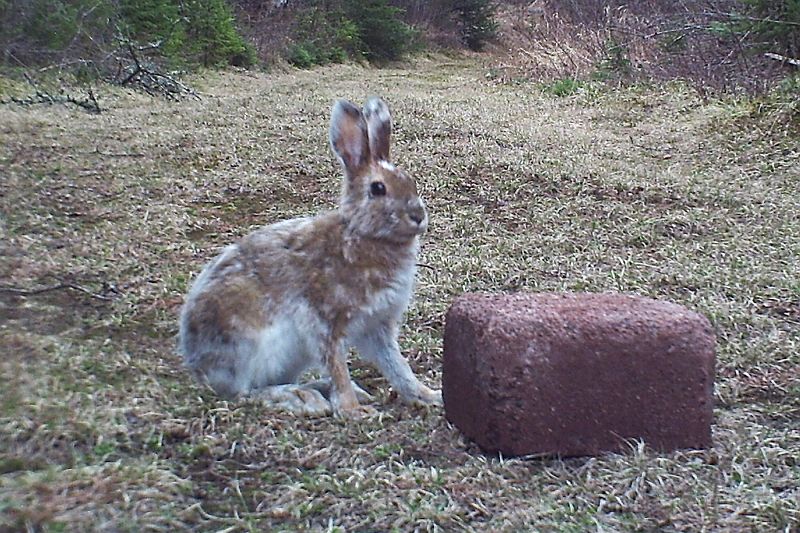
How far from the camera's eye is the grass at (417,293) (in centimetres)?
220

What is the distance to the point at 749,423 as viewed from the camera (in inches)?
108

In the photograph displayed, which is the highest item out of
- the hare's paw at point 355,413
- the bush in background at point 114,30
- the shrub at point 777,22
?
the shrub at point 777,22

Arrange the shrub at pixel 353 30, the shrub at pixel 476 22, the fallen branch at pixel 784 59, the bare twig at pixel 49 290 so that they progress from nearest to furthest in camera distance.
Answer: the bare twig at pixel 49 290
the fallen branch at pixel 784 59
the shrub at pixel 353 30
the shrub at pixel 476 22

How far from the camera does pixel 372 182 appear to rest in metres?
2.97

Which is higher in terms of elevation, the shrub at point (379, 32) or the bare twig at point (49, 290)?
the shrub at point (379, 32)

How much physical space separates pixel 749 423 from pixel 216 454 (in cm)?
151

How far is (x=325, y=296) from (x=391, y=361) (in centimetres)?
33

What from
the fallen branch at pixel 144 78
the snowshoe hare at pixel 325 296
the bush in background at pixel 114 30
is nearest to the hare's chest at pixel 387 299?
the snowshoe hare at pixel 325 296

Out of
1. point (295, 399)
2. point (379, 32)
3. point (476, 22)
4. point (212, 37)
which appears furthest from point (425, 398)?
point (476, 22)

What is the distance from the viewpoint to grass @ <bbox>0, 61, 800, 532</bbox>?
2.20 m

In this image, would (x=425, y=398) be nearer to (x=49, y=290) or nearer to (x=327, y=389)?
(x=327, y=389)

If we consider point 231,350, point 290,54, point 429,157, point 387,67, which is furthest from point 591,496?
point 387,67

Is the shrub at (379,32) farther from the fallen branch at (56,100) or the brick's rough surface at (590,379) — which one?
the brick's rough surface at (590,379)

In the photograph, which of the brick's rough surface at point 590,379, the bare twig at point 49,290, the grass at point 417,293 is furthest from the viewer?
the bare twig at point 49,290
